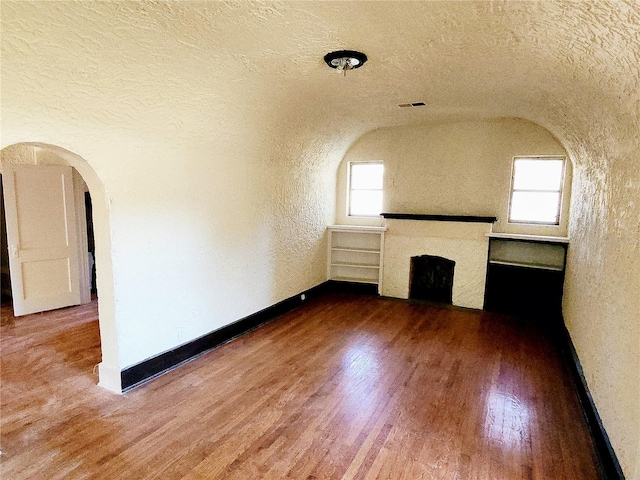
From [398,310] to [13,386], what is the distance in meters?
4.19

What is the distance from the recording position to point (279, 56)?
246 centimetres

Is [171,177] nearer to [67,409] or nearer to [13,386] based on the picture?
[67,409]

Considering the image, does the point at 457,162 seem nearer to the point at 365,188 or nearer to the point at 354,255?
the point at 365,188

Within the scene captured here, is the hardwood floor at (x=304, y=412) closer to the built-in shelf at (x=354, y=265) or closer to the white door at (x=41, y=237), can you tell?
the white door at (x=41, y=237)

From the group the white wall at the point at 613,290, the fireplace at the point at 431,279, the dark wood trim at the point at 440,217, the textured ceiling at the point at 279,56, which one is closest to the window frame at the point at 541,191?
the dark wood trim at the point at 440,217

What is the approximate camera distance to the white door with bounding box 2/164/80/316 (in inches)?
166

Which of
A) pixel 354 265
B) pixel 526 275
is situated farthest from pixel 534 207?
pixel 354 265

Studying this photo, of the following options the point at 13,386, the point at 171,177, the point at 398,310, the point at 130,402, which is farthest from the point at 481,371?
the point at 13,386

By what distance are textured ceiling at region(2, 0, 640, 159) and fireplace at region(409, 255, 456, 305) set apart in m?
2.69

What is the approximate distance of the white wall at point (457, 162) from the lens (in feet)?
15.9

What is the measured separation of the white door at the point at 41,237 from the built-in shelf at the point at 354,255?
3686 millimetres

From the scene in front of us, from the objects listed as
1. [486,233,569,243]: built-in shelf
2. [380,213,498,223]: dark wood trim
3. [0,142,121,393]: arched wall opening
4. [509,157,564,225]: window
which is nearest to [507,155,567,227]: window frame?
[509,157,564,225]: window

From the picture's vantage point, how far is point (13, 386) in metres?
2.81

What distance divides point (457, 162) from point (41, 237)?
223 inches
